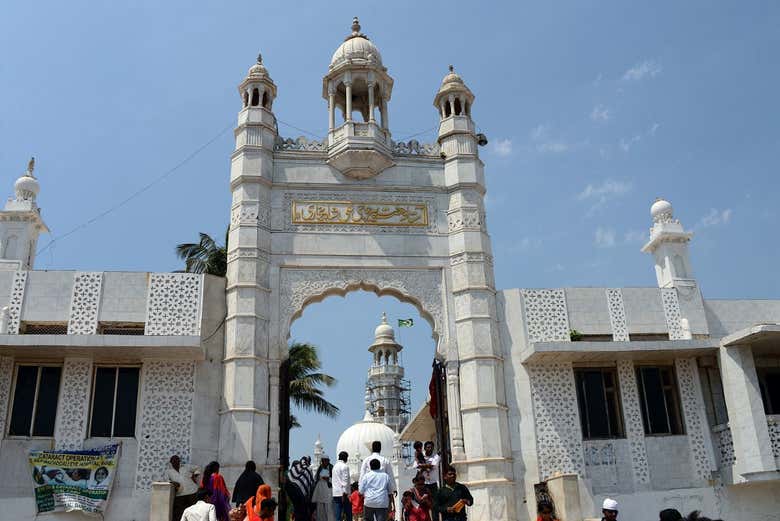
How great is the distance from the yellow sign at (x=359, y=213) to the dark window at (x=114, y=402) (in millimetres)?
4681

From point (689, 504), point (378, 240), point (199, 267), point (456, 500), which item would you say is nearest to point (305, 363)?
point (199, 267)

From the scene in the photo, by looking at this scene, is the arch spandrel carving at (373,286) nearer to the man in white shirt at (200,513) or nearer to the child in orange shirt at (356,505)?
the child in orange shirt at (356,505)

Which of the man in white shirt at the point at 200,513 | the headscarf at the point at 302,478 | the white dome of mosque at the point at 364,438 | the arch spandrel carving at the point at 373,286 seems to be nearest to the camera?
the man in white shirt at the point at 200,513

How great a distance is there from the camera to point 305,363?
925 inches

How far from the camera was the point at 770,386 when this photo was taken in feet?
53.3

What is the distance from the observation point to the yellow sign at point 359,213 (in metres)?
16.4

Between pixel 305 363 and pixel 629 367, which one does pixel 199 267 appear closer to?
pixel 305 363

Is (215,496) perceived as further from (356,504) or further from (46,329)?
(46,329)

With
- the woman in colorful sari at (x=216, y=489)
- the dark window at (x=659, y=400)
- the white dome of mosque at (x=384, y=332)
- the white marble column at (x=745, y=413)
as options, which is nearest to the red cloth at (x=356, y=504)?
the woman in colorful sari at (x=216, y=489)

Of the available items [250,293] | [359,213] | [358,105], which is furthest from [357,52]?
[250,293]

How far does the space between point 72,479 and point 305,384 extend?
1040 centimetres

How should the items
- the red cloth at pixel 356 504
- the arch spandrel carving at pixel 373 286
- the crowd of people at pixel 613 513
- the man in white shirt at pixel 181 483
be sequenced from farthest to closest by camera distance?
the arch spandrel carving at pixel 373 286
the red cloth at pixel 356 504
the man in white shirt at pixel 181 483
the crowd of people at pixel 613 513

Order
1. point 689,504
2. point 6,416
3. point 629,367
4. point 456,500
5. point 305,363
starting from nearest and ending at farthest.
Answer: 1. point 456,500
2. point 6,416
3. point 689,504
4. point 629,367
5. point 305,363

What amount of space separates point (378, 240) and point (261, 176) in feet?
9.28
